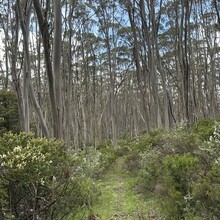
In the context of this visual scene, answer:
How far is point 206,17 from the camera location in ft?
55.7

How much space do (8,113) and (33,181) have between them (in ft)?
32.5

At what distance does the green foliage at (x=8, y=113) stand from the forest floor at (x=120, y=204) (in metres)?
5.95

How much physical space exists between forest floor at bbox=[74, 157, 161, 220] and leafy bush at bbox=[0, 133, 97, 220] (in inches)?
21.7

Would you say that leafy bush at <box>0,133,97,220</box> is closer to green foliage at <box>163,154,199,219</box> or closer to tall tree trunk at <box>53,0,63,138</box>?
tall tree trunk at <box>53,0,63,138</box>

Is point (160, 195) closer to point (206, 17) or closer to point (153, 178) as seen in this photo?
point (153, 178)

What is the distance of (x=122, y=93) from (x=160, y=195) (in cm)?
2732

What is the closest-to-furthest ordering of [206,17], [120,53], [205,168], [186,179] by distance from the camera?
[186,179] → [205,168] → [206,17] → [120,53]

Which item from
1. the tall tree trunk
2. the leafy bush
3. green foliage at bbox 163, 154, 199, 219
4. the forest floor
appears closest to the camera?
the leafy bush

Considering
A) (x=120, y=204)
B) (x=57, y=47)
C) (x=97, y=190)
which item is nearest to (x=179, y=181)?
(x=120, y=204)

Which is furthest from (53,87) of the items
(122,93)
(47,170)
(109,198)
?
(122,93)

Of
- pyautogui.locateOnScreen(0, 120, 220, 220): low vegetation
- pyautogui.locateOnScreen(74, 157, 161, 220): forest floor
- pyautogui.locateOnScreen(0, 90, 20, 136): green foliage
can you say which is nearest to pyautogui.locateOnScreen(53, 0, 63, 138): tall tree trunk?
pyautogui.locateOnScreen(0, 120, 220, 220): low vegetation

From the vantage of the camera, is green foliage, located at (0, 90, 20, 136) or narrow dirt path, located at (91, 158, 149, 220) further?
green foliage, located at (0, 90, 20, 136)

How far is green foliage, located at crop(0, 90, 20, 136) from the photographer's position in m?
12.5

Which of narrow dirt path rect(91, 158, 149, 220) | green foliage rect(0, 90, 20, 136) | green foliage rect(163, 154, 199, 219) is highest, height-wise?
green foliage rect(0, 90, 20, 136)
